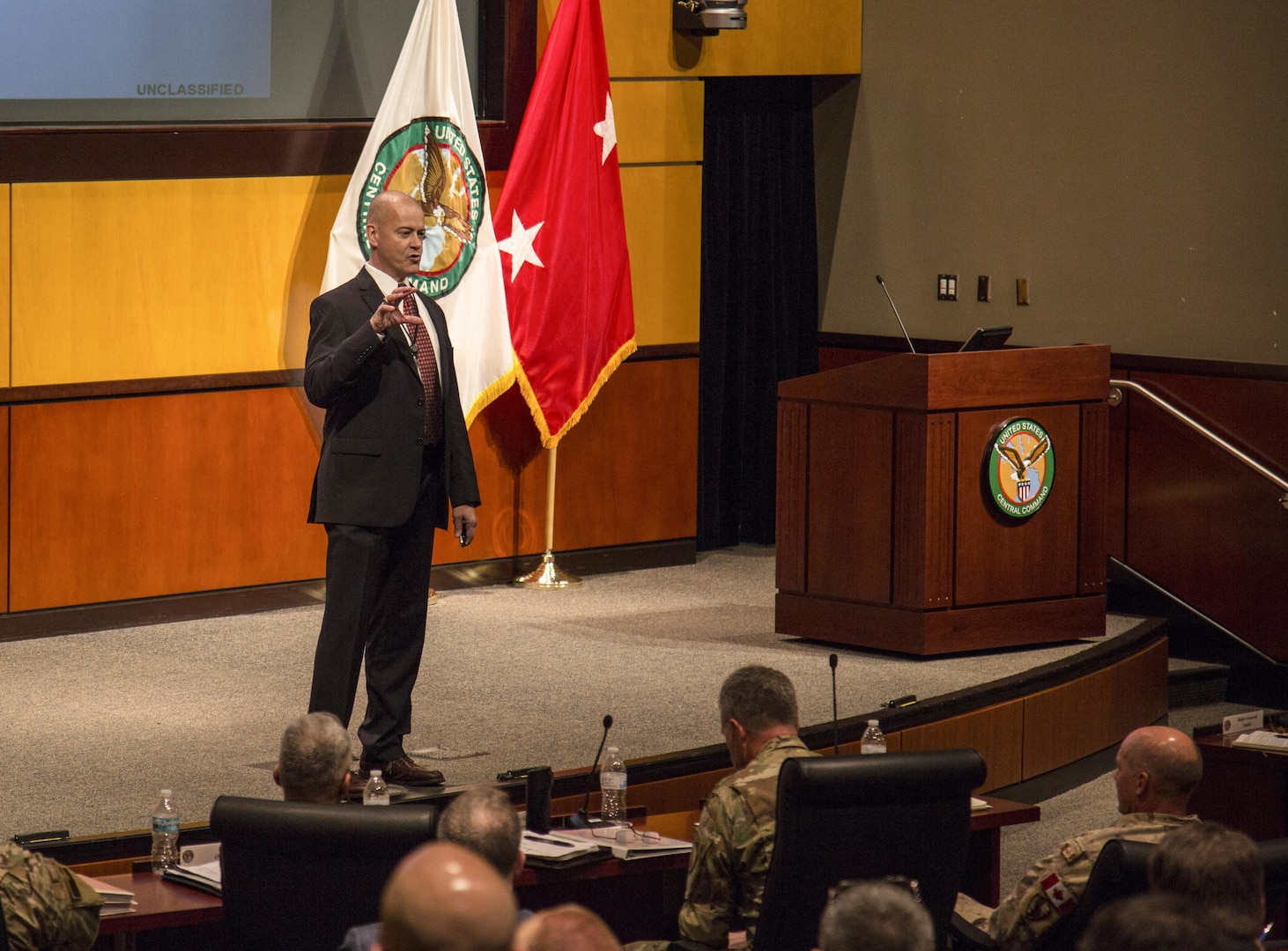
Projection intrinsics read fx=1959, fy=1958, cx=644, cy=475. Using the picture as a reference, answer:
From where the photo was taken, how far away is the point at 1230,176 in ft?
26.8

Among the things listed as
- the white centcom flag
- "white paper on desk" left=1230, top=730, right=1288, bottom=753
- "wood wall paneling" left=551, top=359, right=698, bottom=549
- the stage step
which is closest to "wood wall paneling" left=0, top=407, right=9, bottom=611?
the white centcom flag

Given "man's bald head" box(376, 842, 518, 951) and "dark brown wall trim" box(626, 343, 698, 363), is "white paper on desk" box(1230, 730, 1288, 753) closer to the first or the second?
"man's bald head" box(376, 842, 518, 951)

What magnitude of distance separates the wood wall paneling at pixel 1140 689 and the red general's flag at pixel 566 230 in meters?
2.45

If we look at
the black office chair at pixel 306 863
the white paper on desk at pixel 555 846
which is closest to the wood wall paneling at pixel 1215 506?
the white paper on desk at pixel 555 846

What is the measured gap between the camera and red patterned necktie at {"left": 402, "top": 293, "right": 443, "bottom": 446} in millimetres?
4984

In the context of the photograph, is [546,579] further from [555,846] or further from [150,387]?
[555,846]

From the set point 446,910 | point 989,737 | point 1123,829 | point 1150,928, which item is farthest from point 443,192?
point 446,910

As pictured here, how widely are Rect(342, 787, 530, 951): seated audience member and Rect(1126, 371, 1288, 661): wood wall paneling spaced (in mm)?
5827

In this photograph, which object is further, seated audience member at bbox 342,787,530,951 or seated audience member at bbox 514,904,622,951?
seated audience member at bbox 342,787,530,951

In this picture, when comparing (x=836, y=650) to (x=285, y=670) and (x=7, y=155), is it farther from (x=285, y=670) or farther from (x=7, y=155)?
(x=7, y=155)

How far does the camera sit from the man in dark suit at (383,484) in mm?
4898

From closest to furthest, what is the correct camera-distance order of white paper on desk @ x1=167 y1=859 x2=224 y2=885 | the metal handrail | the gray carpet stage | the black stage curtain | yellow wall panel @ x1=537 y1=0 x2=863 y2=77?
1. white paper on desk @ x1=167 y1=859 x2=224 y2=885
2. the gray carpet stage
3. the metal handrail
4. yellow wall panel @ x1=537 y1=0 x2=863 y2=77
5. the black stage curtain

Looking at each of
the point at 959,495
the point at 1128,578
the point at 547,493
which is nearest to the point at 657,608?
the point at 547,493

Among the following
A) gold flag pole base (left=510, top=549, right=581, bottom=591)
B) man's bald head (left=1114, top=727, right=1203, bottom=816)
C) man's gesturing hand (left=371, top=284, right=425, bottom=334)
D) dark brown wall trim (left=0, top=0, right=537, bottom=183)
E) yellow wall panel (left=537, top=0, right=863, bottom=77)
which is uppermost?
yellow wall panel (left=537, top=0, right=863, bottom=77)
